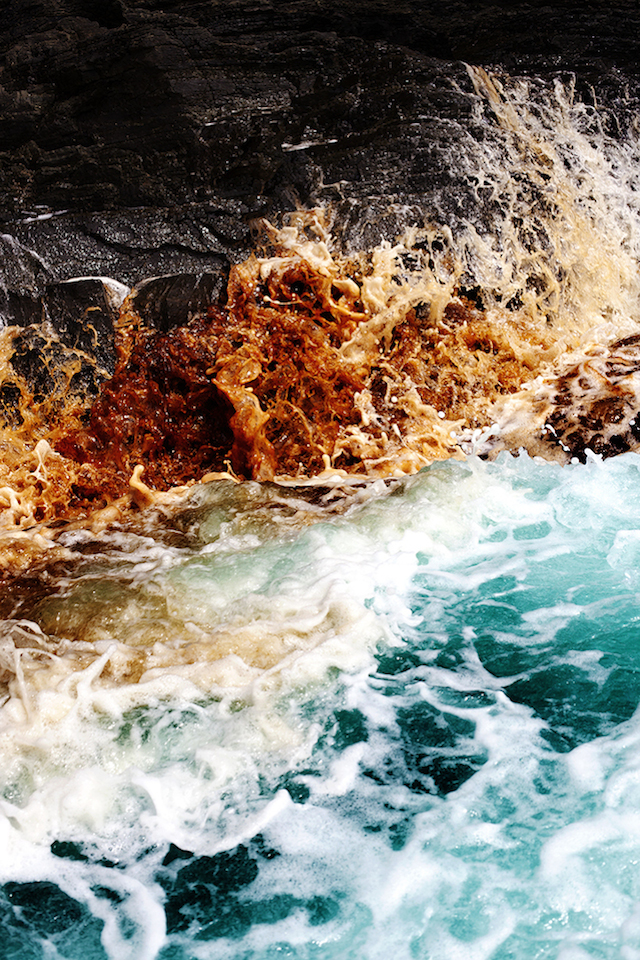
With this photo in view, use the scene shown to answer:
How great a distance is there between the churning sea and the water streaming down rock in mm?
13

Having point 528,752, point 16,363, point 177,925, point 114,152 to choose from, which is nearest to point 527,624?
point 528,752

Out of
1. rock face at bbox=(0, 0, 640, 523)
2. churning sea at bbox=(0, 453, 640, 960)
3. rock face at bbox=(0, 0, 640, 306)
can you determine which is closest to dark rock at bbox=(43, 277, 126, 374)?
rock face at bbox=(0, 0, 640, 523)

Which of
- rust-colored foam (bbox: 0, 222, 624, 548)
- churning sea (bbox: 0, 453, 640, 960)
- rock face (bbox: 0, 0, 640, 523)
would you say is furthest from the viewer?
rock face (bbox: 0, 0, 640, 523)

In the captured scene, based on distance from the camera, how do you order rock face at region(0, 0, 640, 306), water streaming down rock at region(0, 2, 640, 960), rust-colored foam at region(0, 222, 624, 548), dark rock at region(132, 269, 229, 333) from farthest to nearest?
rock face at region(0, 0, 640, 306)
dark rock at region(132, 269, 229, 333)
rust-colored foam at region(0, 222, 624, 548)
water streaming down rock at region(0, 2, 640, 960)

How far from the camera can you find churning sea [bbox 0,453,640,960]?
6.81ft

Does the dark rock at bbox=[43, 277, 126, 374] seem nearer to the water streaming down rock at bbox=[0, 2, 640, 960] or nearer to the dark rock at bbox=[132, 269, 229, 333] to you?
the water streaming down rock at bbox=[0, 2, 640, 960]

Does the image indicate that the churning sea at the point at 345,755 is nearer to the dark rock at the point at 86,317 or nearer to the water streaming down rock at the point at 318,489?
the water streaming down rock at the point at 318,489

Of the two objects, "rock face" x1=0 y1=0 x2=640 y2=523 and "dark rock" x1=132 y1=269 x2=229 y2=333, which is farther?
"dark rock" x1=132 y1=269 x2=229 y2=333

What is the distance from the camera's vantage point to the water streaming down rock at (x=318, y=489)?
2.23m

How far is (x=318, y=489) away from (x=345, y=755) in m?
2.46

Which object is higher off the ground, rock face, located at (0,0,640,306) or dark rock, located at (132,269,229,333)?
rock face, located at (0,0,640,306)

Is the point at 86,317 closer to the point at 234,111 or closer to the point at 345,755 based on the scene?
the point at 234,111

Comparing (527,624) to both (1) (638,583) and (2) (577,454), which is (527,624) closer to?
(1) (638,583)

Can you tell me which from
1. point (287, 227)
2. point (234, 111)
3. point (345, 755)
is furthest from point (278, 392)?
point (345, 755)
